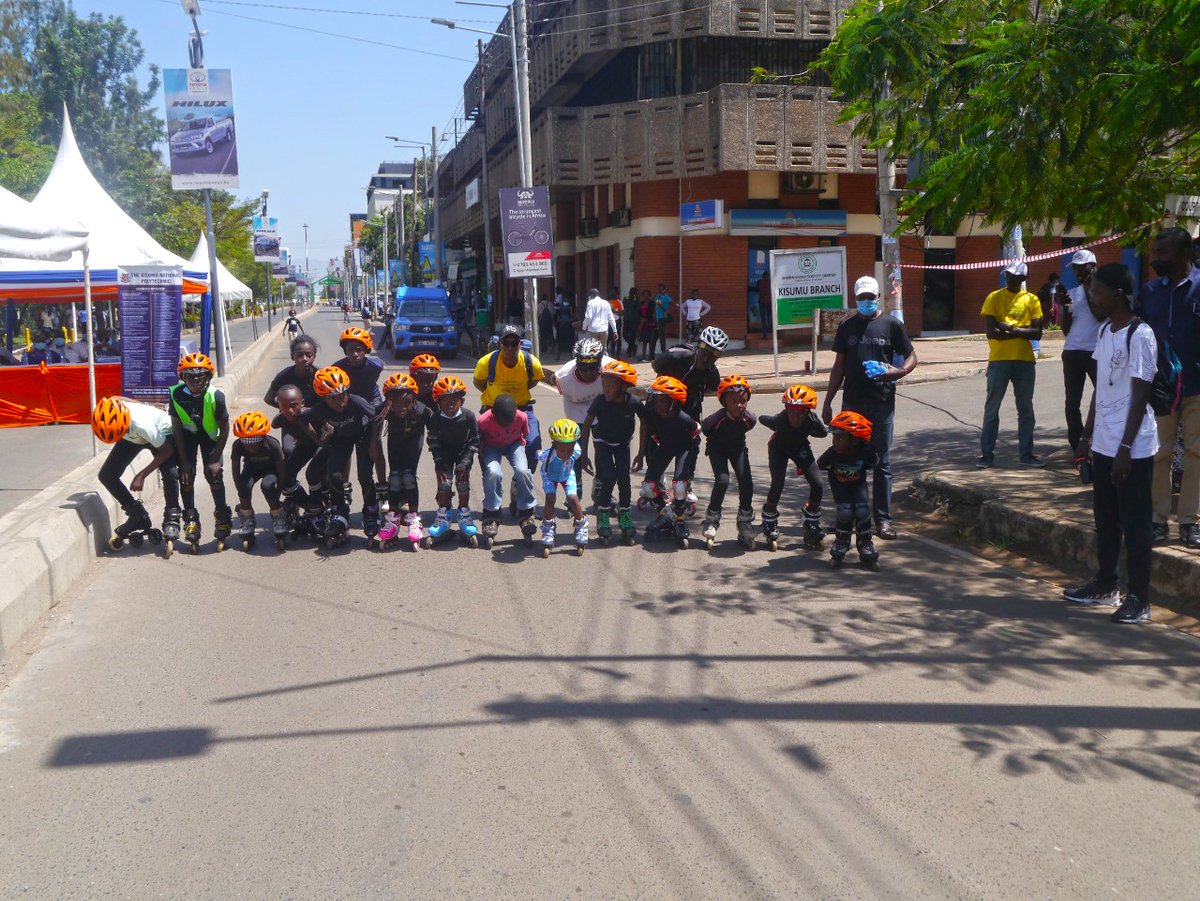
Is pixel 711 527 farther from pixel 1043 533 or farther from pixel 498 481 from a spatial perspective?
pixel 1043 533

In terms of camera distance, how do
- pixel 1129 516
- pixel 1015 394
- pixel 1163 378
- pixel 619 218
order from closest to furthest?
pixel 1129 516, pixel 1163 378, pixel 1015 394, pixel 619 218

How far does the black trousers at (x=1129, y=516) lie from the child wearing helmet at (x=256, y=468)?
5496mm

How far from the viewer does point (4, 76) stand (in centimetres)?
4559

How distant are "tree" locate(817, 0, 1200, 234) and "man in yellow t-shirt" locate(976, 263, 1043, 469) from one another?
638 millimetres

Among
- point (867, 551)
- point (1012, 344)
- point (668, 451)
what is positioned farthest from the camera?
point (1012, 344)

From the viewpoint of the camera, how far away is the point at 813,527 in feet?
→ 25.8

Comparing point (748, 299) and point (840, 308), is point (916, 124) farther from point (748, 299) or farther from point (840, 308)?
point (748, 299)

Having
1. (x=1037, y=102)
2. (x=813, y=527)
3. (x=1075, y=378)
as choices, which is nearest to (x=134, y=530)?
(x=813, y=527)

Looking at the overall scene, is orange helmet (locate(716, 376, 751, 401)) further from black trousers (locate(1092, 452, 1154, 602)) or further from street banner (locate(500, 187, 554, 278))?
street banner (locate(500, 187, 554, 278))

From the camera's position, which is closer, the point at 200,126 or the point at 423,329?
the point at 200,126

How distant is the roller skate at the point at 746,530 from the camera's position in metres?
7.97

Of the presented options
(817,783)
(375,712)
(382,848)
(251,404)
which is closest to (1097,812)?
(817,783)

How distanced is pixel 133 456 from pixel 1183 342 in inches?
287

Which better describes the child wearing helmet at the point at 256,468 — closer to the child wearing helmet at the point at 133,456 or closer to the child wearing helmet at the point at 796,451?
the child wearing helmet at the point at 133,456
